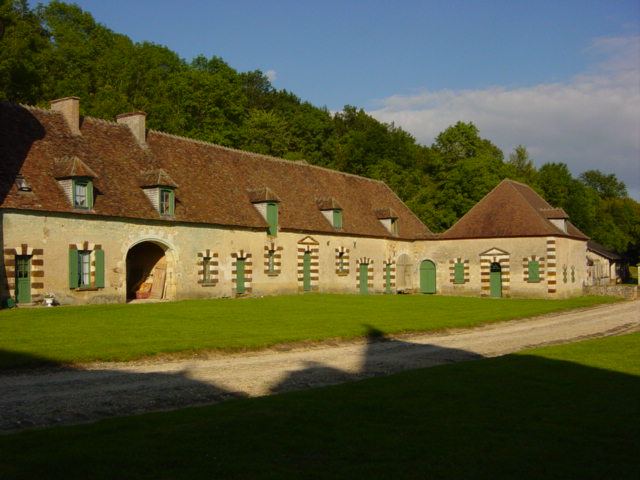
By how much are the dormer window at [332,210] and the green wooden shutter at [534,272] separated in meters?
10.7

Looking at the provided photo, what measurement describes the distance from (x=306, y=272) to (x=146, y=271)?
27.9 feet

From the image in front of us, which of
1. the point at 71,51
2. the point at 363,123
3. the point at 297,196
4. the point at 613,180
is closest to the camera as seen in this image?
the point at 297,196

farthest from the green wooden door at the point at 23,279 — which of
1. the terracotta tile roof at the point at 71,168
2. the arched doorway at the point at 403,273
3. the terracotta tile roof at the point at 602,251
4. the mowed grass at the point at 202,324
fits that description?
the terracotta tile roof at the point at 602,251

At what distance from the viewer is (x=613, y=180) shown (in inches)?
3568

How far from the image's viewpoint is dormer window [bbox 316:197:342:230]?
3575 centimetres

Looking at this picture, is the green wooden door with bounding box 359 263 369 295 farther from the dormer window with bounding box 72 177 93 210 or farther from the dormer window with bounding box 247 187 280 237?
→ the dormer window with bounding box 72 177 93 210

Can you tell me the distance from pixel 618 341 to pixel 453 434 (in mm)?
10542

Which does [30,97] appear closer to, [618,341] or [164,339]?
[164,339]

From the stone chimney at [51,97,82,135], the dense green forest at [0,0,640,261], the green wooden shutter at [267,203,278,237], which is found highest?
the dense green forest at [0,0,640,261]

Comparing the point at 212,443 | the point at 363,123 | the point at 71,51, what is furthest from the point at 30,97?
the point at 363,123

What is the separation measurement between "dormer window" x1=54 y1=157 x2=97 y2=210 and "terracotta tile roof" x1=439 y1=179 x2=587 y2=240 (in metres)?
22.6

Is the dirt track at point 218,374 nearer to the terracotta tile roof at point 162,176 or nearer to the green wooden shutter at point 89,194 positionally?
the green wooden shutter at point 89,194

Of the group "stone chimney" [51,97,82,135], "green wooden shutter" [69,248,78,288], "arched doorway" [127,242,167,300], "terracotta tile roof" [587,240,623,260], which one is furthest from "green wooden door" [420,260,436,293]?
"green wooden shutter" [69,248,78,288]

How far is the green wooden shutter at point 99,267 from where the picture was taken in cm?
2442
